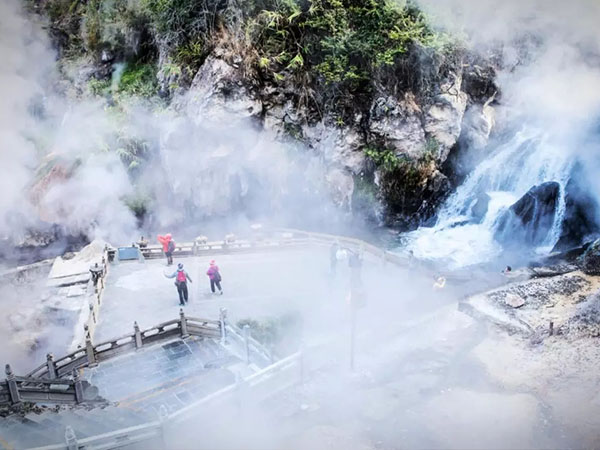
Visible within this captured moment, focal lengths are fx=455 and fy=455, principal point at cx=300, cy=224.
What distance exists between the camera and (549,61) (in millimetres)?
29391

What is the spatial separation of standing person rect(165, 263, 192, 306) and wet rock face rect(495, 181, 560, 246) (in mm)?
18411

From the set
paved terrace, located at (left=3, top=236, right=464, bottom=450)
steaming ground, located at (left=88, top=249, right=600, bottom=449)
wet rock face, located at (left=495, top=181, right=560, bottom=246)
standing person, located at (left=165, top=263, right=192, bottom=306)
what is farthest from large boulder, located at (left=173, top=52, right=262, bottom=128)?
wet rock face, located at (left=495, top=181, right=560, bottom=246)

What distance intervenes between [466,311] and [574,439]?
6.49m

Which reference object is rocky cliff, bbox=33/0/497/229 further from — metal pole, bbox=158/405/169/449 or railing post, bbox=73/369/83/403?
metal pole, bbox=158/405/169/449

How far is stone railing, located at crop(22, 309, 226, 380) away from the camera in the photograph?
12.2 meters

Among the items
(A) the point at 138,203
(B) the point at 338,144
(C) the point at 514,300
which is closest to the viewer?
(C) the point at 514,300

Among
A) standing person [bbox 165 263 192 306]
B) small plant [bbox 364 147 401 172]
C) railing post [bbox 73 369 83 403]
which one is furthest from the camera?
small plant [bbox 364 147 401 172]

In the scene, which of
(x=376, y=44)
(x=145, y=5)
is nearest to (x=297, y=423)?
(x=376, y=44)

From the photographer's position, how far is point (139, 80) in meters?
28.5

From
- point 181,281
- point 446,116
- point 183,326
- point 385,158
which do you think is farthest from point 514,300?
point 446,116

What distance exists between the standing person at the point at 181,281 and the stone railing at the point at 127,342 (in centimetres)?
147

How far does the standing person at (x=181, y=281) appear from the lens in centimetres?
1542

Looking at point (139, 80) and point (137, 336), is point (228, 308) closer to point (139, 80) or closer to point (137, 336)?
point (137, 336)

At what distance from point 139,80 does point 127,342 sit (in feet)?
66.5
